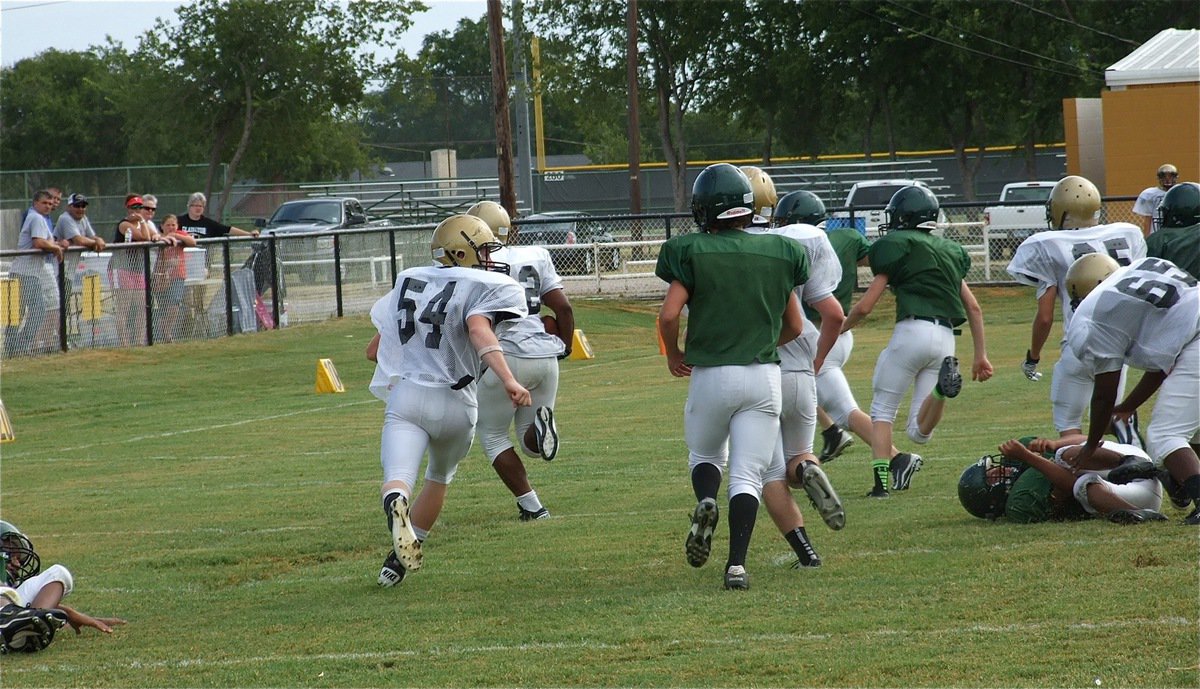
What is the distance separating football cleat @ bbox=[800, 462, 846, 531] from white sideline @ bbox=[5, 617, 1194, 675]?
1.38m

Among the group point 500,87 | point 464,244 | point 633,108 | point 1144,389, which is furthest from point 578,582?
point 633,108

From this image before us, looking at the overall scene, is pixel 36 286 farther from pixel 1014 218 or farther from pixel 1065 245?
pixel 1014 218

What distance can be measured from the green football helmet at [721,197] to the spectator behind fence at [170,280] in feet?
50.4

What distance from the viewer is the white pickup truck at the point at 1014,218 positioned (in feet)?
91.7

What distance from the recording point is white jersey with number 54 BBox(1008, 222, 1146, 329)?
952 centimetres

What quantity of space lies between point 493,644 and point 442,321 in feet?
6.33

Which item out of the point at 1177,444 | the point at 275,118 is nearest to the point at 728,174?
the point at 1177,444

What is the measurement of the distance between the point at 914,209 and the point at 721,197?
334 centimetres

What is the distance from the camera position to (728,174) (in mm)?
6957

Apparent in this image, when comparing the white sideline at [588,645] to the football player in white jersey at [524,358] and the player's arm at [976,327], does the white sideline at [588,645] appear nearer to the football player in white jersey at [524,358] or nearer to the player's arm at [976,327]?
the football player in white jersey at [524,358]

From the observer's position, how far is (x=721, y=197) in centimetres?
689

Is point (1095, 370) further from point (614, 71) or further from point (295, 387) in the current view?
point (614, 71)

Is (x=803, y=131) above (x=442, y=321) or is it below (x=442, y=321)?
above

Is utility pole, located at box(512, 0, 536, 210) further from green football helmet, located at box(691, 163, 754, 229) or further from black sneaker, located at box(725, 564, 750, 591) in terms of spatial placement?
black sneaker, located at box(725, 564, 750, 591)
